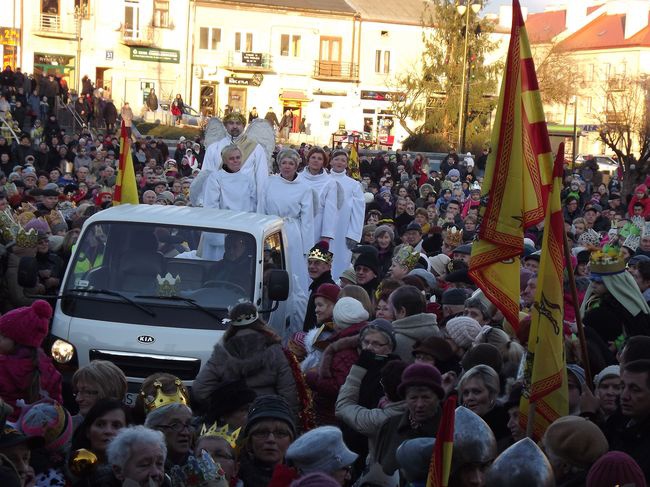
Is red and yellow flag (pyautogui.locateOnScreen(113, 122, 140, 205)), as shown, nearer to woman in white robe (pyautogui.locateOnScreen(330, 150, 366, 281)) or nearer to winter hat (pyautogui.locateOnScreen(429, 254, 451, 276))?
woman in white robe (pyautogui.locateOnScreen(330, 150, 366, 281))

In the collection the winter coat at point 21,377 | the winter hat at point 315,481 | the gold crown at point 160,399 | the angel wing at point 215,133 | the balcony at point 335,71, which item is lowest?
the winter coat at point 21,377

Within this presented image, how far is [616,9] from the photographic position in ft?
281

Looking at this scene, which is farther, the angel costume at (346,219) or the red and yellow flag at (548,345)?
the angel costume at (346,219)

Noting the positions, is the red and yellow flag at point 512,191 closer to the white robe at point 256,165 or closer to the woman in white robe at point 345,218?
the white robe at point 256,165

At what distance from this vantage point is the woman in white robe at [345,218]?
1438 centimetres

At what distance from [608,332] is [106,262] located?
3815 mm

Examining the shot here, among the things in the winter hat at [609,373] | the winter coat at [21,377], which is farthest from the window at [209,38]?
the winter hat at [609,373]

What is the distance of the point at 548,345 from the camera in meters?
6.03

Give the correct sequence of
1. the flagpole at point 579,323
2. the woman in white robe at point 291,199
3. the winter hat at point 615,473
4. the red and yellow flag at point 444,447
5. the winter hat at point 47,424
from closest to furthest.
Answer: the red and yellow flag at point 444,447 → the winter hat at point 615,473 → the winter hat at point 47,424 → the flagpole at point 579,323 → the woman in white robe at point 291,199

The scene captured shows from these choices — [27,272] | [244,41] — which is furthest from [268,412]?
[244,41]

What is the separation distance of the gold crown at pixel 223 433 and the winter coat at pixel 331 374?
1143mm

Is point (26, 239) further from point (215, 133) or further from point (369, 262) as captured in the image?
point (215, 133)

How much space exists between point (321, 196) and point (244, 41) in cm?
5409

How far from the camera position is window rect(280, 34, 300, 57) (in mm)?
67062
